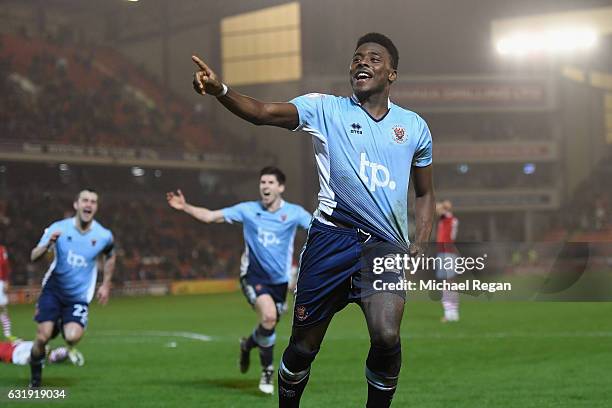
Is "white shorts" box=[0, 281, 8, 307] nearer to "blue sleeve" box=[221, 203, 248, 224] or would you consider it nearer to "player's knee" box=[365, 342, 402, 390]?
"blue sleeve" box=[221, 203, 248, 224]

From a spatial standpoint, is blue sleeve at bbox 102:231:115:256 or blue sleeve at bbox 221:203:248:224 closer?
blue sleeve at bbox 221:203:248:224

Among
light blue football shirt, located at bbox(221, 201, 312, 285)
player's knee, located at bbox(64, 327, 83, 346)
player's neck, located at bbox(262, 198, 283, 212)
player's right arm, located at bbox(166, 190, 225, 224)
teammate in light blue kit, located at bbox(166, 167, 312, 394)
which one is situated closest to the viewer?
player's right arm, located at bbox(166, 190, 225, 224)

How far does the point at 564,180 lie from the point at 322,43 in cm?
1739

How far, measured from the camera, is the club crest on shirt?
19.6 feet

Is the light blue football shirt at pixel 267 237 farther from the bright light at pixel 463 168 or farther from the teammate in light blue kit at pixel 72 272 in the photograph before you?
the bright light at pixel 463 168

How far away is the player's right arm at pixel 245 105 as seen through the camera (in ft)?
17.1

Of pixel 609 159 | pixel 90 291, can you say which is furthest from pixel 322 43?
pixel 90 291

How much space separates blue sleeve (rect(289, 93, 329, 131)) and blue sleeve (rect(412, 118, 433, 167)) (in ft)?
2.28

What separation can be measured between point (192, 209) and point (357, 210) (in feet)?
14.1

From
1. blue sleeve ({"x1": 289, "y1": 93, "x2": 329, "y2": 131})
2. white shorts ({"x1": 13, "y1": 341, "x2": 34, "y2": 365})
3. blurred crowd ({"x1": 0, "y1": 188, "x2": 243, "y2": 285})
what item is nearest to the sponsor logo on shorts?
blue sleeve ({"x1": 289, "y1": 93, "x2": 329, "y2": 131})

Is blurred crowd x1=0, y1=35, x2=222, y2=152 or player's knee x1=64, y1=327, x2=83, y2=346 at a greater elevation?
blurred crowd x1=0, y1=35, x2=222, y2=152

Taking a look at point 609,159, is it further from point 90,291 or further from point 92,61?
point 90,291

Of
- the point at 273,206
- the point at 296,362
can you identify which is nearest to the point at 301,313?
the point at 296,362

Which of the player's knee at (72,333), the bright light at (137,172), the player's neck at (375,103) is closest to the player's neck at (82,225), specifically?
the player's knee at (72,333)
